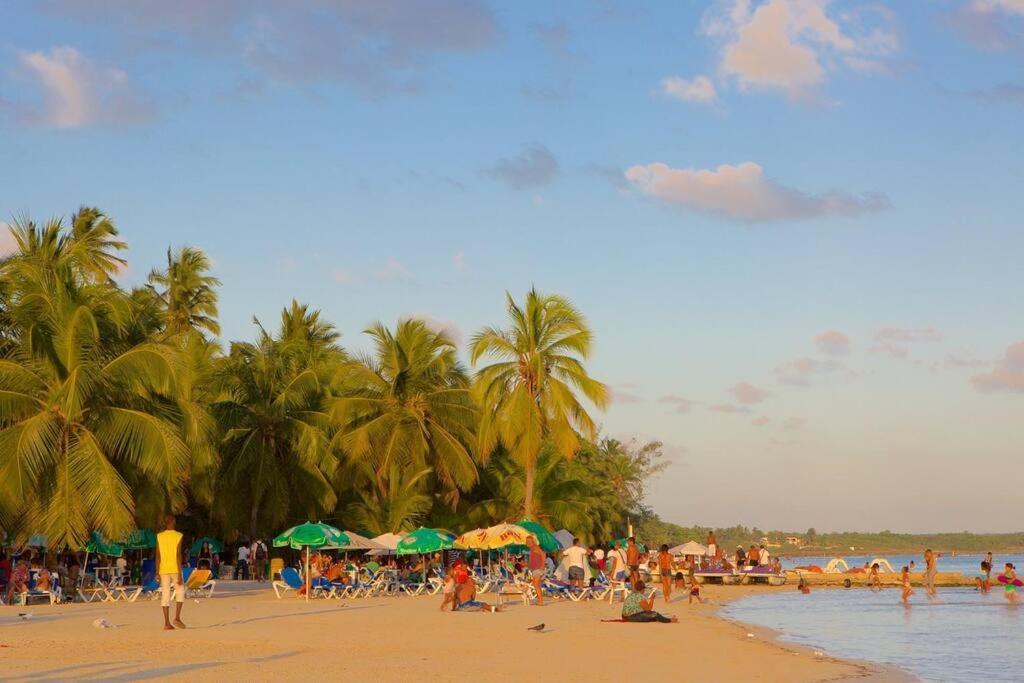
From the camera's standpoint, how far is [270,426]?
40.5m

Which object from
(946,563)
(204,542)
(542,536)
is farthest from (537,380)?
(946,563)

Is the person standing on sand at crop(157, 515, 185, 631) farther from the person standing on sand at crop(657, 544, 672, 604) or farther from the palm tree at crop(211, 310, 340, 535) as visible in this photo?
the palm tree at crop(211, 310, 340, 535)

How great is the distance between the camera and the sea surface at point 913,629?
57.0 ft

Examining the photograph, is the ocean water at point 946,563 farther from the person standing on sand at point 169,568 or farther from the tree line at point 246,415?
the person standing on sand at point 169,568

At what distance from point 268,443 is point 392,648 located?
26362 mm

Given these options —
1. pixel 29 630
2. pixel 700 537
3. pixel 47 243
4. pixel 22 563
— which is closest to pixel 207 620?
pixel 29 630

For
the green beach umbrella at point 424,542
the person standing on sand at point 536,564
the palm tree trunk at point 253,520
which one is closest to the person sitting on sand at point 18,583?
the green beach umbrella at point 424,542

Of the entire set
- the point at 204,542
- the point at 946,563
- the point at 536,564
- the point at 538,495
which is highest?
the point at 538,495

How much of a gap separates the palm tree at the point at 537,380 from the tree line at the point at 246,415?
49mm

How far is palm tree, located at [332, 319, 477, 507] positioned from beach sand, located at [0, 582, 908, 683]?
17310 millimetres

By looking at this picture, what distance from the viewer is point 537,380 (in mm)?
33250

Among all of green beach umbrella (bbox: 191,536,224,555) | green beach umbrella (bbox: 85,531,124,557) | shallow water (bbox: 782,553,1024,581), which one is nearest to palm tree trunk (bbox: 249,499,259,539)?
green beach umbrella (bbox: 191,536,224,555)

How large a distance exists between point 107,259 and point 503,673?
33.1 m

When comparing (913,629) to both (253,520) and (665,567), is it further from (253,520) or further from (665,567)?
(253,520)
